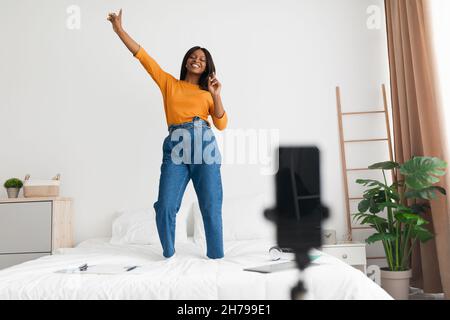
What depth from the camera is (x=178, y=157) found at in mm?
2199

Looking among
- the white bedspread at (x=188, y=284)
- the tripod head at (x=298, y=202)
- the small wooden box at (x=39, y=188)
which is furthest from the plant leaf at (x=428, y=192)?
the small wooden box at (x=39, y=188)

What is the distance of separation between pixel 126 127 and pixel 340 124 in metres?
1.78

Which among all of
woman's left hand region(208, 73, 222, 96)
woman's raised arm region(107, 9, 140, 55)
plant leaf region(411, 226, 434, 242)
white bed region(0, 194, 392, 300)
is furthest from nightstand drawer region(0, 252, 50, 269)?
plant leaf region(411, 226, 434, 242)

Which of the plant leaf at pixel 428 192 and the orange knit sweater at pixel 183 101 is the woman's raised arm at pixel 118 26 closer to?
the orange knit sweater at pixel 183 101

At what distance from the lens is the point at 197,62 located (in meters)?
2.37

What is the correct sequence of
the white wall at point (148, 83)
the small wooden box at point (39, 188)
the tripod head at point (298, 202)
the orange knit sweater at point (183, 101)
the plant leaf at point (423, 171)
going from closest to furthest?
1. the tripod head at point (298, 202)
2. the orange knit sweater at point (183, 101)
3. the plant leaf at point (423, 171)
4. the small wooden box at point (39, 188)
5. the white wall at point (148, 83)

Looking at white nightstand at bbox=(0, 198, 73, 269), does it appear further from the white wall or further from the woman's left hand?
the woman's left hand

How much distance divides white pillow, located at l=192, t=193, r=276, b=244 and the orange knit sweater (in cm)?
92

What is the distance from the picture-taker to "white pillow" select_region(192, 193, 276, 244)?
2.96 metres

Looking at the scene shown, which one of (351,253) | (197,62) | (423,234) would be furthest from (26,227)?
(423,234)

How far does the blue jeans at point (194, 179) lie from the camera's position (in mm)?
2123

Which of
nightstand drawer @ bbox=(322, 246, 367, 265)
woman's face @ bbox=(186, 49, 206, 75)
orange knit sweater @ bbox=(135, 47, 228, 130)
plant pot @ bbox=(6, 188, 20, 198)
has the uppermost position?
woman's face @ bbox=(186, 49, 206, 75)

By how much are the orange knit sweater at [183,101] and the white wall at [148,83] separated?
1.09 metres
